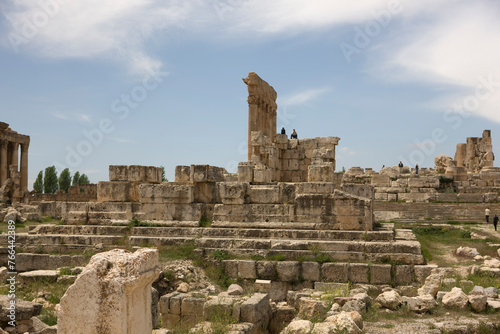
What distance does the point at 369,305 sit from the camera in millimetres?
8125

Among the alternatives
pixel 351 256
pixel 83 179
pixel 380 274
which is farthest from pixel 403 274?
pixel 83 179

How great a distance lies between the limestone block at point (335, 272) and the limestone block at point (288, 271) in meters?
0.59

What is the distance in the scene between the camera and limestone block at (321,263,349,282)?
10242 mm

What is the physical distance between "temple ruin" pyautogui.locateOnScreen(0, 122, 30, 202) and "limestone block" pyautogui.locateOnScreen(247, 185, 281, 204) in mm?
24220

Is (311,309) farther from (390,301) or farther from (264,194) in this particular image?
(264,194)

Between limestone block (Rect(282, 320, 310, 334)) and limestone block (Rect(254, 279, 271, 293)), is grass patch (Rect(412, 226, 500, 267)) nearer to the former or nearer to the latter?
limestone block (Rect(254, 279, 271, 293))

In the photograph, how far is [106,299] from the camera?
4211 mm

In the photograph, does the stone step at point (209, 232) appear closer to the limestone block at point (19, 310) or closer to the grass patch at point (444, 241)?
the grass patch at point (444, 241)

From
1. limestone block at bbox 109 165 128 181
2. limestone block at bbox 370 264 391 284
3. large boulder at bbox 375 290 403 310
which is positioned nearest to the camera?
large boulder at bbox 375 290 403 310

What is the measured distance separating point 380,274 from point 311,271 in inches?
59.7

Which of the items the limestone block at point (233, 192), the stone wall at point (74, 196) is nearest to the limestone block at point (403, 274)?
the limestone block at point (233, 192)

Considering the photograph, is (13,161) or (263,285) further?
(13,161)

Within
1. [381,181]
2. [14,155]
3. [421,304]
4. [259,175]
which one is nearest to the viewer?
[421,304]

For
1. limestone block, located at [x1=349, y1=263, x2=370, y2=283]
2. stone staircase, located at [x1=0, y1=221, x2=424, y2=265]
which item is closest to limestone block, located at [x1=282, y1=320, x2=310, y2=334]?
limestone block, located at [x1=349, y1=263, x2=370, y2=283]
